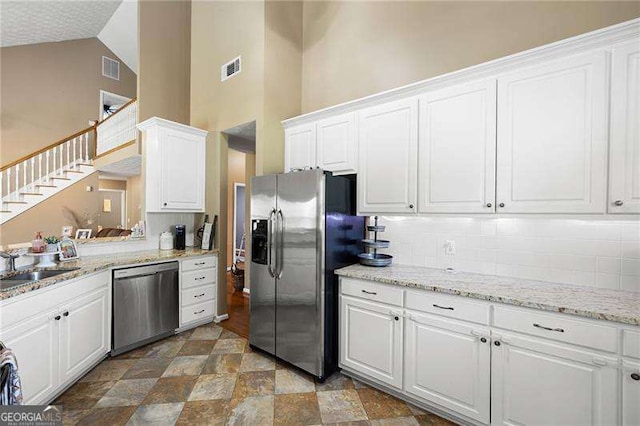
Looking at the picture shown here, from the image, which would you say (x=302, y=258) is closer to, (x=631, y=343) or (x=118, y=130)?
(x=631, y=343)

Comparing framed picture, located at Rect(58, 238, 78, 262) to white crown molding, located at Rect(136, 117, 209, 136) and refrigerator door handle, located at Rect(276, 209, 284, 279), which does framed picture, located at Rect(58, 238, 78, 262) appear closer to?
white crown molding, located at Rect(136, 117, 209, 136)

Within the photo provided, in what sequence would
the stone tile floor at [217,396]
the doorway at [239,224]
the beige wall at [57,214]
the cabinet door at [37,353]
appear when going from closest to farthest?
the cabinet door at [37,353] → the stone tile floor at [217,396] → the doorway at [239,224] → the beige wall at [57,214]

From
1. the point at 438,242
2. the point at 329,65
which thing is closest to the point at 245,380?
the point at 438,242

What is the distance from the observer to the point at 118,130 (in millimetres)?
6086

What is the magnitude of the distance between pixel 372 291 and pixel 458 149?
1.28 metres

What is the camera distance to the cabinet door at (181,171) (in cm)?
335

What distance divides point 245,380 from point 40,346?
4.78 ft

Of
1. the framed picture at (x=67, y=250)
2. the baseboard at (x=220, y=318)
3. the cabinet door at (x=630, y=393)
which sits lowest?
the baseboard at (x=220, y=318)

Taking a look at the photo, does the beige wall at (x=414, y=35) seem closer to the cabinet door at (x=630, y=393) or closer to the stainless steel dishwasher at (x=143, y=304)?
the cabinet door at (x=630, y=393)

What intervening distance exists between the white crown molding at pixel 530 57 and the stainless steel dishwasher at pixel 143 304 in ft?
8.78

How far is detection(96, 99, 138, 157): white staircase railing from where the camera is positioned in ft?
18.4

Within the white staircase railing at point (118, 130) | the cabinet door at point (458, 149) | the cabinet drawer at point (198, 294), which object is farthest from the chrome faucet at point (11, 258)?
the white staircase railing at point (118, 130)

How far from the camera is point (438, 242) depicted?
2.51 meters

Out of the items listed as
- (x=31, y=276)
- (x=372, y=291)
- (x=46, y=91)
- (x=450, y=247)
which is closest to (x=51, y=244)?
(x=31, y=276)
